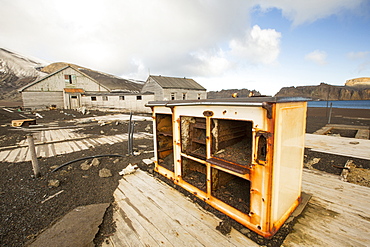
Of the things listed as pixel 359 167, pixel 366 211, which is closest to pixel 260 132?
pixel 366 211

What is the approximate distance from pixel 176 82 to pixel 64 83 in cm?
1884

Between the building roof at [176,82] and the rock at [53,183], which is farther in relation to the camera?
the building roof at [176,82]

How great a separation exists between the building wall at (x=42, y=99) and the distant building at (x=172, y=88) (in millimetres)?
14158

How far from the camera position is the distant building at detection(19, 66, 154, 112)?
997 inches

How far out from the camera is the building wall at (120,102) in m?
25.2

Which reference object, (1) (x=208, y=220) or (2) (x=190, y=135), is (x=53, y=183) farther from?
(1) (x=208, y=220)

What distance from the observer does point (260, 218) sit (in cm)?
226

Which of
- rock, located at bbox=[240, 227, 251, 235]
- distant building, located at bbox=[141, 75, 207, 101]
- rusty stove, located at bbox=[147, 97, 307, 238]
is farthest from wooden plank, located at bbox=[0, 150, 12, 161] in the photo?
distant building, located at bbox=[141, 75, 207, 101]

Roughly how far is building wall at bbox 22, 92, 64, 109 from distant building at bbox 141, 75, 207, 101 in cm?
1416

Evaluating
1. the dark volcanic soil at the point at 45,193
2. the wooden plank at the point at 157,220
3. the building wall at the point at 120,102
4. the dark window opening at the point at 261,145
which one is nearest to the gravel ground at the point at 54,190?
the dark volcanic soil at the point at 45,193

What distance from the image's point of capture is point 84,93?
2772 cm

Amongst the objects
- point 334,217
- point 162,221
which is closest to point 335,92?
point 334,217

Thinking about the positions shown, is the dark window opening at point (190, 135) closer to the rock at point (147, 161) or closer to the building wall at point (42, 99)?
the rock at point (147, 161)

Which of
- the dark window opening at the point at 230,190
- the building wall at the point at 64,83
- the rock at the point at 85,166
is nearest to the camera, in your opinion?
the dark window opening at the point at 230,190
